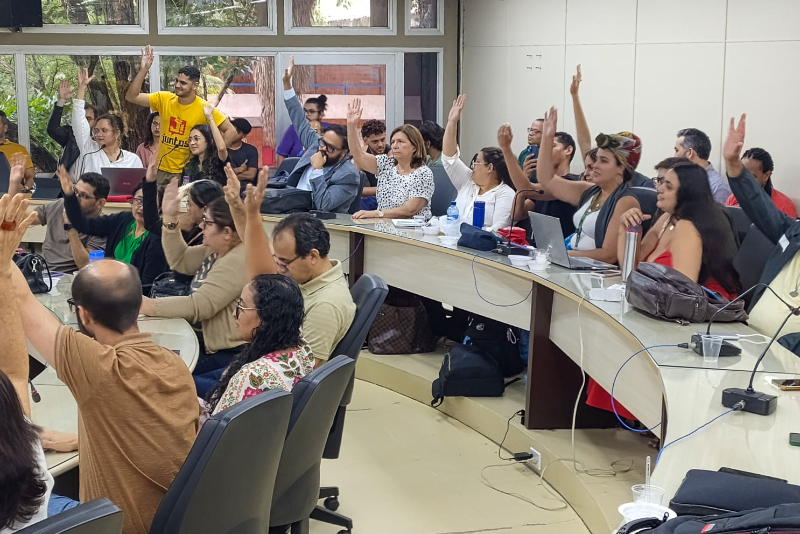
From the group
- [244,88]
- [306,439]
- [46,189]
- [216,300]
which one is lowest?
[306,439]

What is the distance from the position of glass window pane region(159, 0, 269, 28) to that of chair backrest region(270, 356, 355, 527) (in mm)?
6460

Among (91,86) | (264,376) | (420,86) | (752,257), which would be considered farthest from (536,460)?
(91,86)

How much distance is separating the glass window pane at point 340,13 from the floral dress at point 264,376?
248 inches

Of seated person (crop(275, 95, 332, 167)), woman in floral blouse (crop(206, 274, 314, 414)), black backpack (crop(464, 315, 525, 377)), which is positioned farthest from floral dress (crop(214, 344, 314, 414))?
seated person (crop(275, 95, 332, 167))

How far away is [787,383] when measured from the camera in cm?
230

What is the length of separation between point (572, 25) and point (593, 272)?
3.66 metres

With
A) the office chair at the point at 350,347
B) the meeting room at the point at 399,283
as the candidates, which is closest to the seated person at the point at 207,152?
the meeting room at the point at 399,283

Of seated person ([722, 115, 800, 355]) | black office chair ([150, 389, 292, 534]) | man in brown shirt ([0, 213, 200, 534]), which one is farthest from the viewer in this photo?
seated person ([722, 115, 800, 355])

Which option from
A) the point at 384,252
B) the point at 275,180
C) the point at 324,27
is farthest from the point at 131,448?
the point at 324,27

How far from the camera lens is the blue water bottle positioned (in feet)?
15.0

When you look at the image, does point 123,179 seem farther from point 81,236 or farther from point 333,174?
point 333,174

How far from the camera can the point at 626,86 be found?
6.37 m

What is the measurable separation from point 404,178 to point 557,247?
157cm

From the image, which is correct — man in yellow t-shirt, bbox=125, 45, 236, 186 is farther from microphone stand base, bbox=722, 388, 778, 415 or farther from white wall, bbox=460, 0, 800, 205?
microphone stand base, bbox=722, 388, 778, 415
